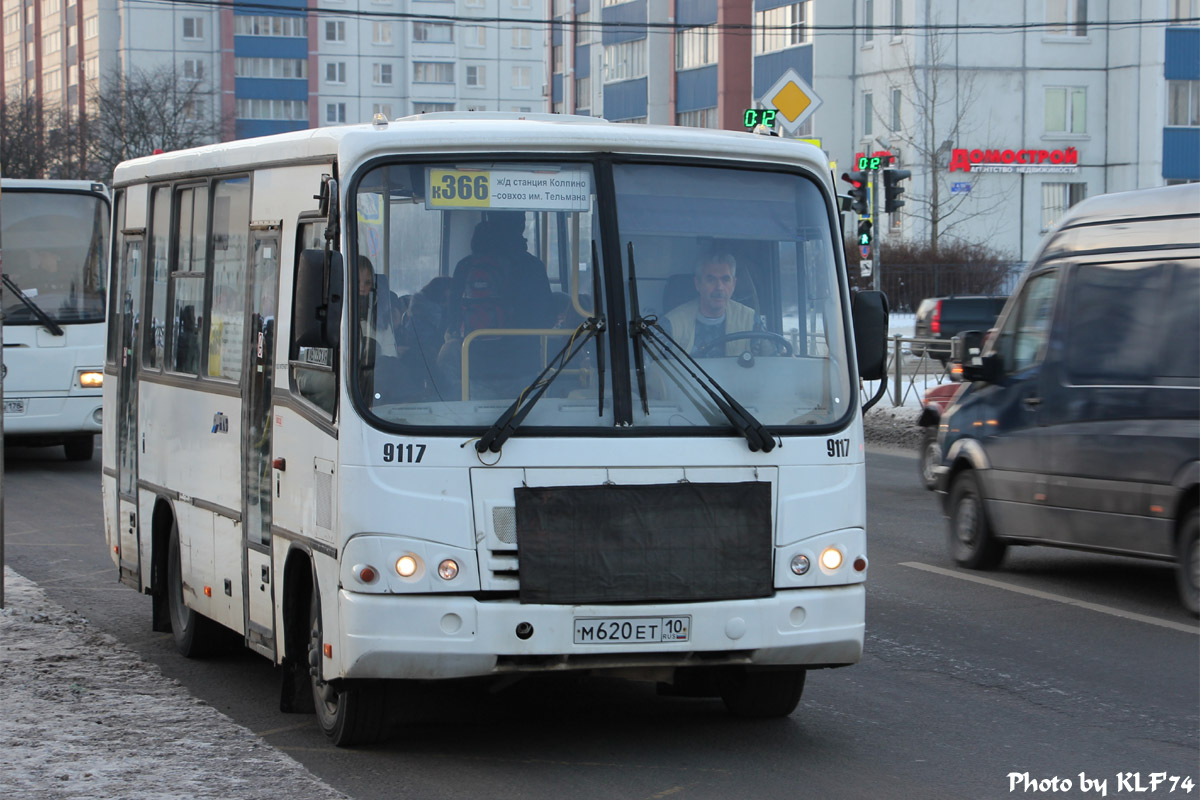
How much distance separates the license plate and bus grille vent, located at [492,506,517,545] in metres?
0.38

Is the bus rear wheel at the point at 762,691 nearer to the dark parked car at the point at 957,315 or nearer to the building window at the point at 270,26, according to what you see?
the dark parked car at the point at 957,315

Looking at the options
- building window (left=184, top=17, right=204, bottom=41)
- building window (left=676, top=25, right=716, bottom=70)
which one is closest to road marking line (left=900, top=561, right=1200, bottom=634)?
building window (left=676, top=25, right=716, bottom=70)

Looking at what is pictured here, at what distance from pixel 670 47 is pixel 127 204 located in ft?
217

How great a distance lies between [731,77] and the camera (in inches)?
2751

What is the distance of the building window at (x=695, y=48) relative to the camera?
7094 centimetres

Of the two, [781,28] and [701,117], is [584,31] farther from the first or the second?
[781,28]

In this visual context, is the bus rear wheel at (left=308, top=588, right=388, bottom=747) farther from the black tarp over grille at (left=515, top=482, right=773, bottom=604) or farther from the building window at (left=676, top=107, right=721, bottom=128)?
the building window at (left=676, top=107, right=721, bottom=128)

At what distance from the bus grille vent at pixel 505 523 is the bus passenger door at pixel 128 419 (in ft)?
12.3

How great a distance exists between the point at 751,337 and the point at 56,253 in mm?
14331

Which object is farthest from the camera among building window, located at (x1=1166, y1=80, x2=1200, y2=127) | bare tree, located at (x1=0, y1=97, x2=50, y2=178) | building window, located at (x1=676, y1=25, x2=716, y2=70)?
building window, located at (x1=676, y1=25, x2=716, y2=70)

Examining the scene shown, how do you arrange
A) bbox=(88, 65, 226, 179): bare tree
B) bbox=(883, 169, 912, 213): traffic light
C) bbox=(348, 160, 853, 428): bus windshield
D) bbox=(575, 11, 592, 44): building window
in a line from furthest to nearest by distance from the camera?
bbox=(575, 11, 592, 44): building window → bbox=(88, 65, 226, 179): bare tree → bbox=(883, 169, 912, 213): traffic light → bbox=(348, 160, 853, 428): bus windshield

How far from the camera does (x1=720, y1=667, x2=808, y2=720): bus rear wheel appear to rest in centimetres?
719

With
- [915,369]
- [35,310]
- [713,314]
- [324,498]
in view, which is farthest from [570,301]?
[915,369]

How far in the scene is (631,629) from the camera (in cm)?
635
